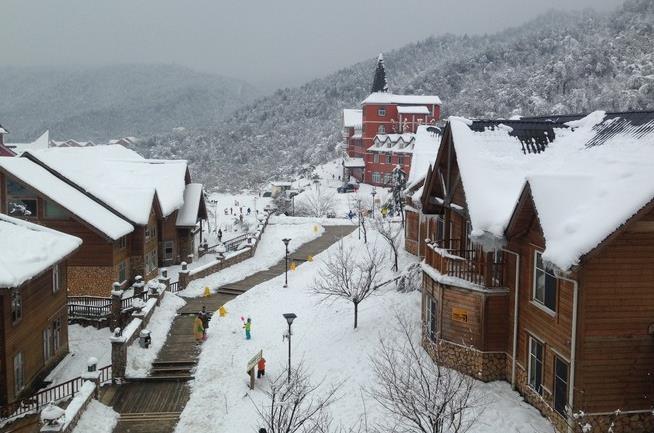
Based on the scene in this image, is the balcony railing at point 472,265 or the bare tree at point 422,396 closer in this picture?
the bare tree at point 422,396

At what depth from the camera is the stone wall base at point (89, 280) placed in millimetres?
32062

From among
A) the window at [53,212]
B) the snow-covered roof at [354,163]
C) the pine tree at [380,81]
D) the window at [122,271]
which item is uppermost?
the pine tree at [380,81]

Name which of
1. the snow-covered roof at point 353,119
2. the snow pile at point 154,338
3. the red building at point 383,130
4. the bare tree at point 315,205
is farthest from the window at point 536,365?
the snow-covered roof at point 353,119

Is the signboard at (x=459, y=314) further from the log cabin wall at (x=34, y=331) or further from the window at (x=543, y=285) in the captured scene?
the log cabin wall at (x=34, y=331)

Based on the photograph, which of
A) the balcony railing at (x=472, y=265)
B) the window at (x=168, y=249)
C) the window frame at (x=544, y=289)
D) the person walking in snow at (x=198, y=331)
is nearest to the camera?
the window frame at (x=544, y=289)

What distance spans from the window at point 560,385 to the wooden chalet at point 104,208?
2357cm

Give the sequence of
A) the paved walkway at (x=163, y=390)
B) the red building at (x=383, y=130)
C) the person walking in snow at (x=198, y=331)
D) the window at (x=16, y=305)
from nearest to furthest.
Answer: the paved walkway at (x=163, y=390)
the window at (x=16, y=305)
the person walking in snow at (x=198, y=331)
the red building at (x=383, y=130)

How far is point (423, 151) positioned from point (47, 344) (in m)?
22.6

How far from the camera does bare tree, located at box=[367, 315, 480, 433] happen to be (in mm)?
13329

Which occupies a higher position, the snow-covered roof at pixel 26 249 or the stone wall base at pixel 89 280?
the snow-covered roof at pixel 26 249

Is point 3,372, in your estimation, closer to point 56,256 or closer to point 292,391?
point 56,256

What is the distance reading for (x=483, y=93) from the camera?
130 metres

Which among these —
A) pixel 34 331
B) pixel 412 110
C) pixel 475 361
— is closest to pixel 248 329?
pixel 34 331

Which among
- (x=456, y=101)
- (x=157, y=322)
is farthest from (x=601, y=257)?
(x=456, y=101)
